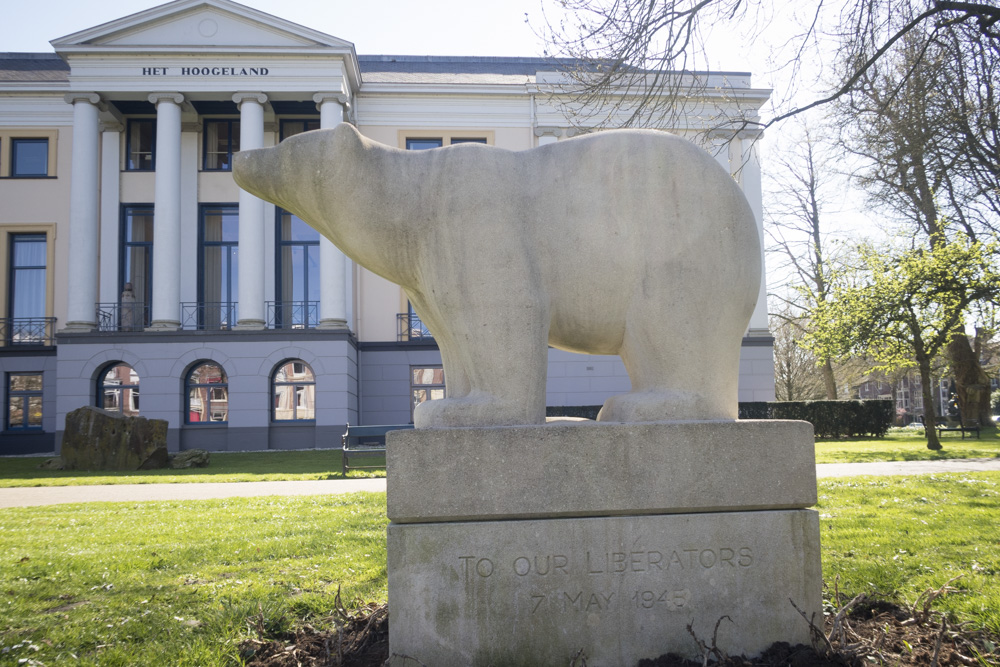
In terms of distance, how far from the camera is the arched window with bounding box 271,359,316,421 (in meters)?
24.7

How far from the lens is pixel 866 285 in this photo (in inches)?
847

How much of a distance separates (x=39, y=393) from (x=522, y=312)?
28.7 m

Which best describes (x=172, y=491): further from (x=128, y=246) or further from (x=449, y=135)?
(x=449, y=135)

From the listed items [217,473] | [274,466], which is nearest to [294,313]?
[274,466]

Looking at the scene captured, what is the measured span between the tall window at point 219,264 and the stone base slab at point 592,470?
999 inches

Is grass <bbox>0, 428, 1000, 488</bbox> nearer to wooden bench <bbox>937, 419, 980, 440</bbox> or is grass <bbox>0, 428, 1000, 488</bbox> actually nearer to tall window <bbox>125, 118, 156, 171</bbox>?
wooden bench <bbox>937, 419, 980, 440</bbox>

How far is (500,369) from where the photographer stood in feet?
11.4

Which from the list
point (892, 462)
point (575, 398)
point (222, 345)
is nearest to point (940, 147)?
point (892, 462)

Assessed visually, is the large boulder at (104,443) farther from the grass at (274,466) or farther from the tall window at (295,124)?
the tall window at (295,124)

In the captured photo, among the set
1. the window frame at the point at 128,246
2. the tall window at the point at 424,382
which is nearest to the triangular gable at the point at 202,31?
the window frame at the point at 128,246

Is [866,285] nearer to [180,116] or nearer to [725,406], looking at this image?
[725,406]

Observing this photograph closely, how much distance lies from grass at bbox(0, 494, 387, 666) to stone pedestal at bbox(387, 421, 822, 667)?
1.35 m

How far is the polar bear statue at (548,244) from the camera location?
3527mm

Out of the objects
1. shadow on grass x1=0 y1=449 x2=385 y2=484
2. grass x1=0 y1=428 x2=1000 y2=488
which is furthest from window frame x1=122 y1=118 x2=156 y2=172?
shadow on grass x1=0 y1=449 x2=385 y2=484
